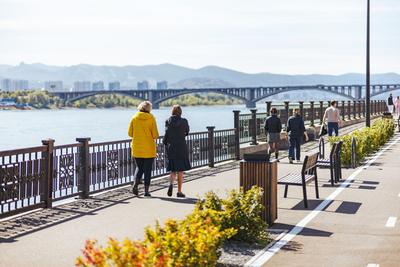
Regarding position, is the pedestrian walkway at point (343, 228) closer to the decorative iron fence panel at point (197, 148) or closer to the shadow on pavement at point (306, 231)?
the shadow on pavement at point (306, 231)

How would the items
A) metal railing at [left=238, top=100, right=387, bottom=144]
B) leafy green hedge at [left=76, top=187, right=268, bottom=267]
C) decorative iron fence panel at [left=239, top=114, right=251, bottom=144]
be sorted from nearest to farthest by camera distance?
leafy green hedge at [left=76, top=187, right=268, bottom=267]
decorative iron fence panel at [left=239, top=114, right=251, bottom=144]
metal railing at [left=238, top=100, right=387, bottom=144]

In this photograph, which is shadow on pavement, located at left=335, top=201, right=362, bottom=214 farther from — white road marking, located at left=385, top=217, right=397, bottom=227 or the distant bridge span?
the distant bridge span

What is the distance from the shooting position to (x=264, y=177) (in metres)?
10.3

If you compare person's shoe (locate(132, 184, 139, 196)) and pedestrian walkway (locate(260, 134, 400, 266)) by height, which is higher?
person's shoe (locate(132, 184, 139, 196))

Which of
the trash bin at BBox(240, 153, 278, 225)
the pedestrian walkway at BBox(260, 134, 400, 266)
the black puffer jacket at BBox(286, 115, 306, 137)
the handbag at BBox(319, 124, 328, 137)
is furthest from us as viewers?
the handbag at BBox(319, 124, 328, 137)

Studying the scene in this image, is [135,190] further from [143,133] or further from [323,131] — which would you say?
[323,131]

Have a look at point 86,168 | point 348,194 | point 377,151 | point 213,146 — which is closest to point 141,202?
point 86,168

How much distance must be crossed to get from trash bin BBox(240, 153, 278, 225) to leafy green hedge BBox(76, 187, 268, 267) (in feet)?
1.45

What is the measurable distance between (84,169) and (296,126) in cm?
1009

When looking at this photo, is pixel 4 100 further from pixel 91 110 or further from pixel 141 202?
pixel 141 202

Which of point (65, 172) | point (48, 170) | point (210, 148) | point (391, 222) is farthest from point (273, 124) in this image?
point (391, 222)

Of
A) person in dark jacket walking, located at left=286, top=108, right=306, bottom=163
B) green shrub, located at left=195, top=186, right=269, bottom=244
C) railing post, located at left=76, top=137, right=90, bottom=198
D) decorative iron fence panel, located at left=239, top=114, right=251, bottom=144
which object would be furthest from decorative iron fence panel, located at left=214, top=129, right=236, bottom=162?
green shrub, located at left=195, top=186, right=269, bottom=244

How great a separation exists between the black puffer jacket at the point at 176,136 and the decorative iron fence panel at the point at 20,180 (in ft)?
8.63

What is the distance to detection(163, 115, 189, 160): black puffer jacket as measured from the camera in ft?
44.3
